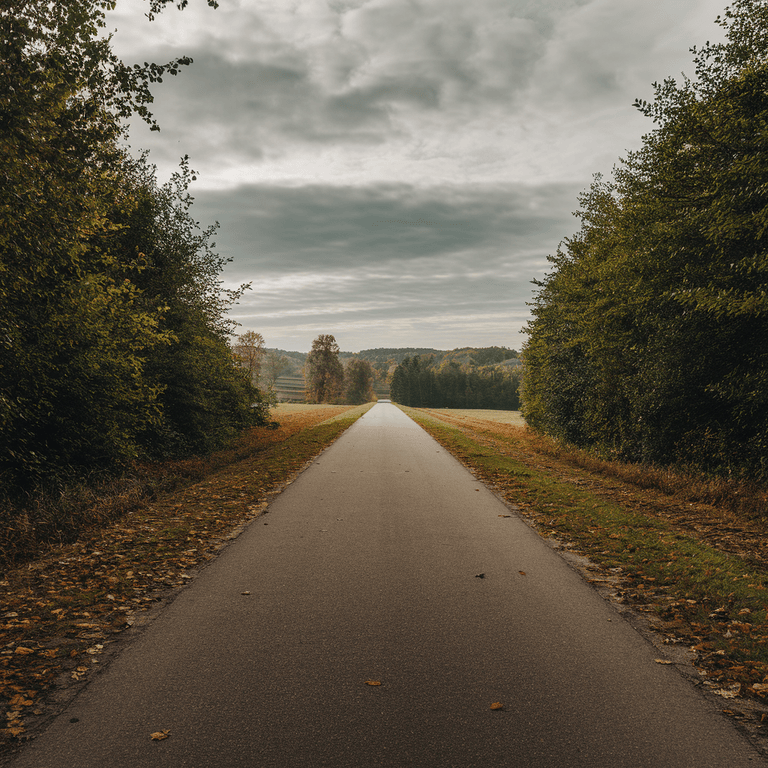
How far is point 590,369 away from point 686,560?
1139 cm

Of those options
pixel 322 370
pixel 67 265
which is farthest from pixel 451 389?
pixel 67 265

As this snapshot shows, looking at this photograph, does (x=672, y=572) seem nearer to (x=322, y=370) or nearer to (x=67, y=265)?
(x=67, y=265)

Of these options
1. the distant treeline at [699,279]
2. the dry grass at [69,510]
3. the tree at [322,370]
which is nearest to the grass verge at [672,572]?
the distant treeline at [699,279]

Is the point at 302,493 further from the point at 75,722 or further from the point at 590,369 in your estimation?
the point at 590,369

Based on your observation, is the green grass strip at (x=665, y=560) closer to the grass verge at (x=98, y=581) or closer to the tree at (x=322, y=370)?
the grass verge at (x=98, y=581)

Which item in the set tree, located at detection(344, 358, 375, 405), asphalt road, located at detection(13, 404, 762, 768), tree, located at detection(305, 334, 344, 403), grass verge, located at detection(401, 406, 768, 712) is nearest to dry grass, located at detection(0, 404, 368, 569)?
asphalt road, located at detection(13, 404, 762, 768)

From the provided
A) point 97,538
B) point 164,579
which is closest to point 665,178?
point 164,579

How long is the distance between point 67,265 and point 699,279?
12.4 metres

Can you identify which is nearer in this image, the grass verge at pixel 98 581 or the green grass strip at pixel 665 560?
the grass verge at pixel 98 581

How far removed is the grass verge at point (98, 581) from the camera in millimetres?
3471

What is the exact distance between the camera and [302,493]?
10086mm

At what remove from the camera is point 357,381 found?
119m

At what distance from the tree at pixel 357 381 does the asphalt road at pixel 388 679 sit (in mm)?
109356

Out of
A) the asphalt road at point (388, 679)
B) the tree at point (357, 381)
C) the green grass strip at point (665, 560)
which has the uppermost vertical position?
the tree at point (357, 381)
